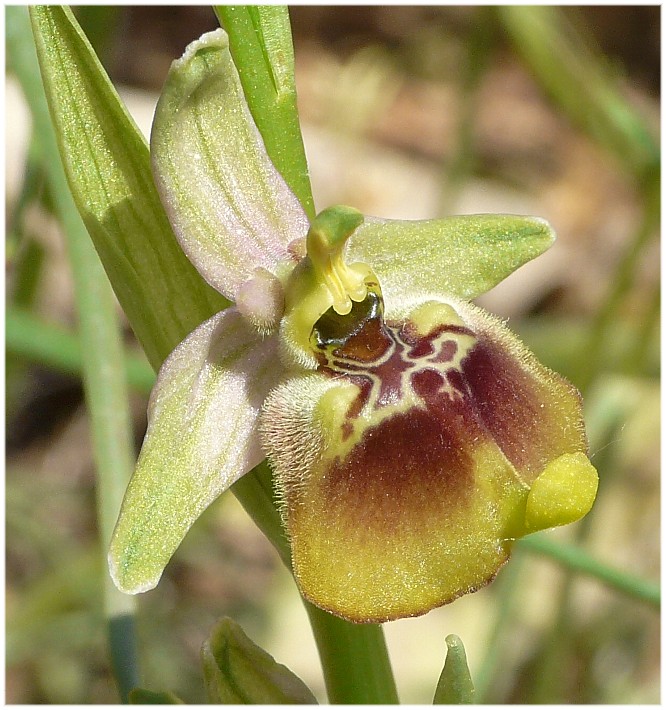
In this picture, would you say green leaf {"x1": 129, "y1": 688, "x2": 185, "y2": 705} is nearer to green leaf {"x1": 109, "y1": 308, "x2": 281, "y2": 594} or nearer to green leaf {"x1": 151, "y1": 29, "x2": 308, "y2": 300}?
green leaf {"x1": 109, "y1": 308, "x2": 281, "y2": 594}

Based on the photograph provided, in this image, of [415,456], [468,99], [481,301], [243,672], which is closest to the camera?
[415,456]

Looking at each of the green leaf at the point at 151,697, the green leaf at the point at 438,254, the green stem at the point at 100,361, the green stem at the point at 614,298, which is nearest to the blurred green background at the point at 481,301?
the green stem at the point at 614,298

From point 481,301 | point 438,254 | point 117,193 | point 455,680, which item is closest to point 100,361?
point 117,193

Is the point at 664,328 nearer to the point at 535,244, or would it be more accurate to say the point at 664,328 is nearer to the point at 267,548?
the point at 535,244

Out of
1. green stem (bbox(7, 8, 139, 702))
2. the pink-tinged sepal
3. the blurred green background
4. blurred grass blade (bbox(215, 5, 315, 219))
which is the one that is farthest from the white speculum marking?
the blurred green background

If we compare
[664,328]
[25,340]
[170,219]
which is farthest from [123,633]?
[664,328]

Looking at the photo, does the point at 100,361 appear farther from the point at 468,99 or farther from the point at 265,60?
the point at 468,99

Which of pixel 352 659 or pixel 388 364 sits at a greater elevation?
pixel 388 364

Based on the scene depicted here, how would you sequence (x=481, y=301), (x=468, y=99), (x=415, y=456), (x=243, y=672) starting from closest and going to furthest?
1. (x=415, y=456)
2. (x=243, y=672)
3. (x=468, y=99)
4. (x=481, y=301)
